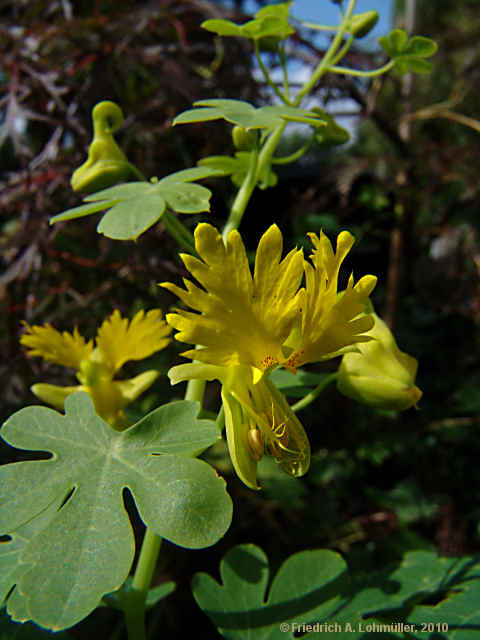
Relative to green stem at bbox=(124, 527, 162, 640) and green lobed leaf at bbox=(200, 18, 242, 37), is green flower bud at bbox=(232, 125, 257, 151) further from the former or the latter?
green stem at bbox=(124, 527, 162, 640)

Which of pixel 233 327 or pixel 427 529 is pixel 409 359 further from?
pixel 427 529

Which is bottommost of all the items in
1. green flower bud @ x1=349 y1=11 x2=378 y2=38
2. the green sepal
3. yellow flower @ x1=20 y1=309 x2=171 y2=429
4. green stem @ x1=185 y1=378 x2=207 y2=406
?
yellow flower @ x1=20 y1=309 x2=171 y2=429

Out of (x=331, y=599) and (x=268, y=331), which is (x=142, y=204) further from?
(x=331, y=599)

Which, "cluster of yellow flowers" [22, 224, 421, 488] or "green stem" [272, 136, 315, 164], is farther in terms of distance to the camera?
"green stem" [272, 136, 315, 164]

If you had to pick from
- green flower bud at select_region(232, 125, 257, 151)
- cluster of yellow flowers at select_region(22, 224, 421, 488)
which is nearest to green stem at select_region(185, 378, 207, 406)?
cluster of yellow flowers at select_region(22, 224, 421, 488)

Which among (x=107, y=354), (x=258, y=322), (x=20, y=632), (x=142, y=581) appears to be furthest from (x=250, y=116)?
(x=20, y=632)

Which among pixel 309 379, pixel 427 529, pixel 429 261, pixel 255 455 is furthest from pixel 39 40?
pixel 427 529
